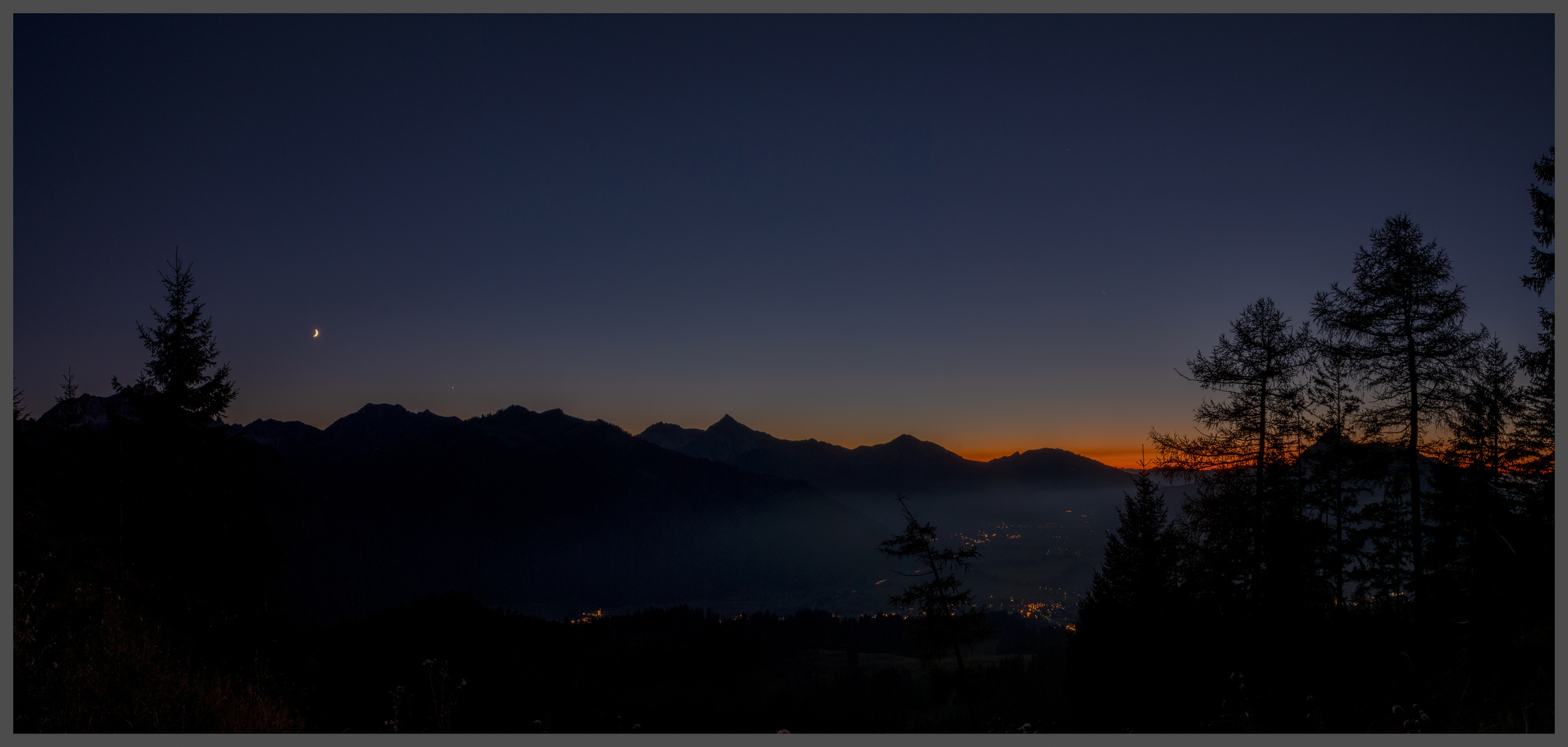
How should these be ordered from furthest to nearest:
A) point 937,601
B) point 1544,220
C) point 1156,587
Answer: point 937,601
point 1156,587
point 1544,220

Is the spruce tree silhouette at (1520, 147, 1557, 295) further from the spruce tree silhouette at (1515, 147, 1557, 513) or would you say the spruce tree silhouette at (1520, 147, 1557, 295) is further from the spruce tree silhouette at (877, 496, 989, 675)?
the spruce tree silhouette at (877, 496, 989, 675)

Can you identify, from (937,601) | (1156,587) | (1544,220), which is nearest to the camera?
(1544,220)

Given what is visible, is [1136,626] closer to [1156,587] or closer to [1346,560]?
[1156,587]

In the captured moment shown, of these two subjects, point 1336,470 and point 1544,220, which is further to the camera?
point 1336,470

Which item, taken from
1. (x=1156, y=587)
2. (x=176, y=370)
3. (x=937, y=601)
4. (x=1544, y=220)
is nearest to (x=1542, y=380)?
(x=1544, y=220)

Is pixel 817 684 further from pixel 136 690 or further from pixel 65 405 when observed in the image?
pixel 65 405

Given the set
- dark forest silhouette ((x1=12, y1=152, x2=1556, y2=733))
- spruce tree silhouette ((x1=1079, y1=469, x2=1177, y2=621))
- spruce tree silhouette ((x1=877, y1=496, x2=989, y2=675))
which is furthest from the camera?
spruce tree silhouette ((x1=877, y1=496, x2=989, y2=675))

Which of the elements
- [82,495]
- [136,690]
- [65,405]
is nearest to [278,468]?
[65,405]

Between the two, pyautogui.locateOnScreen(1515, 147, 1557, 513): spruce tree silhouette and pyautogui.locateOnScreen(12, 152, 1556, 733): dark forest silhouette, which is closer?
pyautogui.locateOnScreen(12, 152, 1556, 733): dark forest silhouette

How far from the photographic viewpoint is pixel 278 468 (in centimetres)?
18450

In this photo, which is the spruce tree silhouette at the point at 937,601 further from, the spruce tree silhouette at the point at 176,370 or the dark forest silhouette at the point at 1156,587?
the spruce tree silhouette at the point at 176,370

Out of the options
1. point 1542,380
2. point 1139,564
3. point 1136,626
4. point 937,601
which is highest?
point 1542,380

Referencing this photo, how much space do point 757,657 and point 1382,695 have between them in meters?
46.3

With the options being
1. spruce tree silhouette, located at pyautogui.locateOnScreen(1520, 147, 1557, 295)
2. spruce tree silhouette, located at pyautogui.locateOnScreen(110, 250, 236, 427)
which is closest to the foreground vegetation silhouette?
spruce tree silhouette, located at pyautogui.locateOnScreen(1520, 147, 1557, 295)
